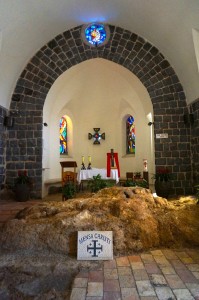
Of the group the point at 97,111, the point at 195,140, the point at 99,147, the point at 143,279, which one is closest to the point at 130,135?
the point at 99,147

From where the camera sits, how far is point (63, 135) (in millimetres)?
8688

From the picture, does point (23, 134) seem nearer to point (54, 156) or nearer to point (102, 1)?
point (54, 156)

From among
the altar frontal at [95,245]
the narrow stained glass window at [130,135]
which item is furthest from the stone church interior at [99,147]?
the narrow stained glass window at [130,135]

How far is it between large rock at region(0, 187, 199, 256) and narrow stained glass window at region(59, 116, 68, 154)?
4.94 metres

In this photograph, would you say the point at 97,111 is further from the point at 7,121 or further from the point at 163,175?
the point at 163,175

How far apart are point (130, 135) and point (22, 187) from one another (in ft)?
15.7

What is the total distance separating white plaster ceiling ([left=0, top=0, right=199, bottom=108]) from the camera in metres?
4.71

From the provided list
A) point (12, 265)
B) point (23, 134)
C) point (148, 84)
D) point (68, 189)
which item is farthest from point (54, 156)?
point (12, 265)

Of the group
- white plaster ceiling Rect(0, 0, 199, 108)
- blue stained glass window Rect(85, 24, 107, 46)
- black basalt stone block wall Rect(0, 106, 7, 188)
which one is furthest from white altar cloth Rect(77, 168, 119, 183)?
blue stained glass window Rect(85, 24, 107, 46)

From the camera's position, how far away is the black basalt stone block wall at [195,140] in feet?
18.4

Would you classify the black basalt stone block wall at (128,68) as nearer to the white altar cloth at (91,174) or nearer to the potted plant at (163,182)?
the potted plant at (163,182)

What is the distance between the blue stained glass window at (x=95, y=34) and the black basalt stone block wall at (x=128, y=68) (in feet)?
0.63

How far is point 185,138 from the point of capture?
19.5ft

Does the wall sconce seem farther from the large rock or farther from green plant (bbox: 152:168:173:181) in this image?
green plant (bbox: 152:168:173:181)
